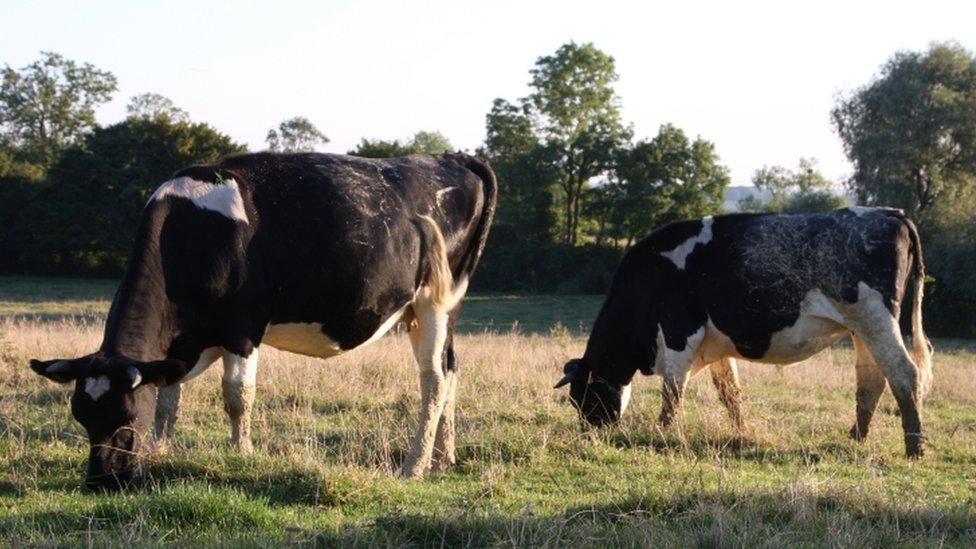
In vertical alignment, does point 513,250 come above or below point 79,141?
below

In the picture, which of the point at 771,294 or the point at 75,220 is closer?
the point at 771,294

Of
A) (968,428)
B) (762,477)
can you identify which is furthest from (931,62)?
(762,477)

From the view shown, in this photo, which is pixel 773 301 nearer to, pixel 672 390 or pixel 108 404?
pixel 672 390

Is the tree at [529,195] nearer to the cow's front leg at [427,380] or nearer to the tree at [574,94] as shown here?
the tree at [574,94]

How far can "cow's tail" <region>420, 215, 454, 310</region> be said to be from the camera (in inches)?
354

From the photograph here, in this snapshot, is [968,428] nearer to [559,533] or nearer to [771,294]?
[771,294]

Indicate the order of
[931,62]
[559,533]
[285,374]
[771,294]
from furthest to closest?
[931,62] → [285,374] → [771,294] → [559,533]

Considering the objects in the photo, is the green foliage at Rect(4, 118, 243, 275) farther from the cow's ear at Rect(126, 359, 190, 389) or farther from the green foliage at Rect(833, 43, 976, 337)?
the cow's ear at Rect(126, 359, 190, 389)

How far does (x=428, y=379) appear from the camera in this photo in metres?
8.82

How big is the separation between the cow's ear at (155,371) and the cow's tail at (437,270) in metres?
2.56

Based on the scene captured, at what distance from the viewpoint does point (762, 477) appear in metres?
8.34

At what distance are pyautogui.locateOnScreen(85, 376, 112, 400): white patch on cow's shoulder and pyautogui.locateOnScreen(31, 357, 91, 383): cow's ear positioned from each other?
0.07m

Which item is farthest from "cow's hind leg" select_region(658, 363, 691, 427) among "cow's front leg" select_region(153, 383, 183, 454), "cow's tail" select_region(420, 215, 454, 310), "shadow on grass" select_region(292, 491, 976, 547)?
"cow's front leg" select_region(153, 383, 183, 454)

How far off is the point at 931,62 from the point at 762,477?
159 feet
